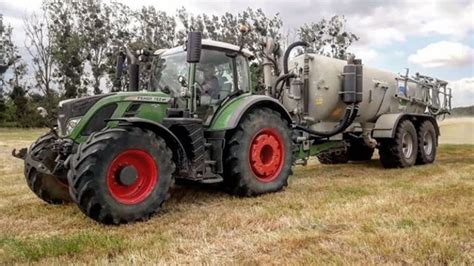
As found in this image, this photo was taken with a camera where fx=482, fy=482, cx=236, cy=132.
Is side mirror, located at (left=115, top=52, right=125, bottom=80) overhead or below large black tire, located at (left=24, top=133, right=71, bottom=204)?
overhead

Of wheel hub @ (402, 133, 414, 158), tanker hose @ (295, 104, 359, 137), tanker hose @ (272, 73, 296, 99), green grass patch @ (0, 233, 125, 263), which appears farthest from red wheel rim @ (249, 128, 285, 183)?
wheel hub @ (402, 133, 414, 158)

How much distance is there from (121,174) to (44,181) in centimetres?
161

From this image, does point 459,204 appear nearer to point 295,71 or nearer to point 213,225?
point 213,225

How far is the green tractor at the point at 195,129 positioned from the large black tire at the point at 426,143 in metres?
0.88

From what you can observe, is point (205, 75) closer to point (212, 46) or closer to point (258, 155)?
point (212, 46)

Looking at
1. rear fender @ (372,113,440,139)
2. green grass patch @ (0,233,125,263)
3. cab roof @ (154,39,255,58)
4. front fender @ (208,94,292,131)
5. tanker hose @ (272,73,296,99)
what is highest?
cab roof @ (154,39,255,58)

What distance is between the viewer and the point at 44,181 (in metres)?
5.88

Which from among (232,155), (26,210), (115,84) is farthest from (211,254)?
(115,84)

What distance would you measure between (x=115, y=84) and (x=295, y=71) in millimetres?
3401

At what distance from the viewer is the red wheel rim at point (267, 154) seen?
21.0 ft

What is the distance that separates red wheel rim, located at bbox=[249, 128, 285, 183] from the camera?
252 inches

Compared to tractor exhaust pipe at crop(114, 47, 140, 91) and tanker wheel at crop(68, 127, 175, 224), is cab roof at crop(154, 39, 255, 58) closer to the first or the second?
tractor exhaust pipe at crop(114, 47, 140, 91)

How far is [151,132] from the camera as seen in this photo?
16.8ft

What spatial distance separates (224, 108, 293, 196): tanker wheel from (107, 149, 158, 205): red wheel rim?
135 cm
